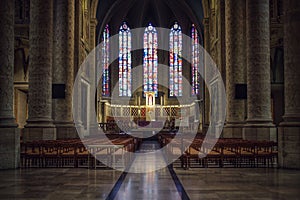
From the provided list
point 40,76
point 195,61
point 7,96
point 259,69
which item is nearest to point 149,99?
point 195,61

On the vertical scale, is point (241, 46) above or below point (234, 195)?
above

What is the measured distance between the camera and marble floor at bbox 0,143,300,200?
6.91m

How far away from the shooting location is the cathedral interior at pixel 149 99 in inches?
353

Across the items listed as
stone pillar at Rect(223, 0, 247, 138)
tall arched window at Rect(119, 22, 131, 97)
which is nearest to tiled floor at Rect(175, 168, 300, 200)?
Result: stone pillar at Rect(223, 0, 247, 138)

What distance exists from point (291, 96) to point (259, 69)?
4.99m

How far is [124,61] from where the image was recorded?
4525cm

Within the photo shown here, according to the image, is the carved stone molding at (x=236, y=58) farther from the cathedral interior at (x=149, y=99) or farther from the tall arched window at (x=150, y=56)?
the tall arched window at (x=150, y=56)

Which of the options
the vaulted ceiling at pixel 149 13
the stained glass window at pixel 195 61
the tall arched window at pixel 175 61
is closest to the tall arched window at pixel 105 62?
the vaulted ceiling at pixel 149 13

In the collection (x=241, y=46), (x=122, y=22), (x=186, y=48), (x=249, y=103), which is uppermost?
(x=122, y=22)

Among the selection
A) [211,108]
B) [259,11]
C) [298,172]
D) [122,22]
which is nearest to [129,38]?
[122,22]

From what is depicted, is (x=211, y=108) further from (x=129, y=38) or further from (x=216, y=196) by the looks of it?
(x=216, y=196)

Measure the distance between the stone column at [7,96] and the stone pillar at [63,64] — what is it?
28.7ft

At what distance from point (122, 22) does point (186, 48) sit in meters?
7.55

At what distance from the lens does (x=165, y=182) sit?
8.53 meters
